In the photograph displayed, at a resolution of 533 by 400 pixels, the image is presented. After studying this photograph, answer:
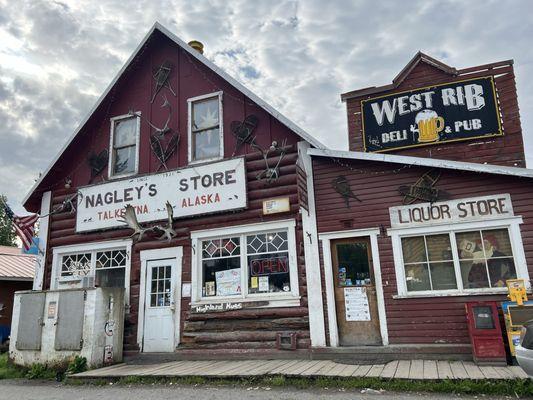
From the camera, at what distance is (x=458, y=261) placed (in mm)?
8359

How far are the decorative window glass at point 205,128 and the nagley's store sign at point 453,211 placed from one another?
4.72 m

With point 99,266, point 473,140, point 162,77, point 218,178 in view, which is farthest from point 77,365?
point 473,140

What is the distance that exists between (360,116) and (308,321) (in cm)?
547

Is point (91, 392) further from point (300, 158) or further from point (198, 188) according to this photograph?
point (300, 158)

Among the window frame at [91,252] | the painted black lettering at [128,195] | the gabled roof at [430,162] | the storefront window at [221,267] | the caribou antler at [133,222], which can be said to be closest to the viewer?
the gabled roof at [430,162]

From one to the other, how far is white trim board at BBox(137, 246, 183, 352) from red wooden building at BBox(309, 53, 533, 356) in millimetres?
3644

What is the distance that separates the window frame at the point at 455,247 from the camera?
7.92 m

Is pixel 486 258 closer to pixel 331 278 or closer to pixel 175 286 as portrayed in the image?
pixel 331 278

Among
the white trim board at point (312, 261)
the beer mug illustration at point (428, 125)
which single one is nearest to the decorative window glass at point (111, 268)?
the white trim board at point (312, 261)

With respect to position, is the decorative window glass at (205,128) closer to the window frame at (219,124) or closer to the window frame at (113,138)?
the window frame at (219,124)

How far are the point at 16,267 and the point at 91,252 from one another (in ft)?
28.0

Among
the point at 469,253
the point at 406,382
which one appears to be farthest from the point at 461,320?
the point at 406,382

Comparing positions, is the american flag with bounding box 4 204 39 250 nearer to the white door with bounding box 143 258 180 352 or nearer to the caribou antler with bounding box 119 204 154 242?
the caribou antler with bounding box 119 204 154 242

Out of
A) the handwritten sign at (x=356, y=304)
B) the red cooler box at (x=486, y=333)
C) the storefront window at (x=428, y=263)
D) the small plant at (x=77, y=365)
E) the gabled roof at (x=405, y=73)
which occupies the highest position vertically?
the gabled roof at (x=405, y=73)
